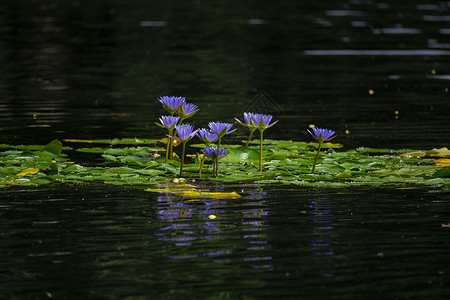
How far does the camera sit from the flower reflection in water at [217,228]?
3.67m

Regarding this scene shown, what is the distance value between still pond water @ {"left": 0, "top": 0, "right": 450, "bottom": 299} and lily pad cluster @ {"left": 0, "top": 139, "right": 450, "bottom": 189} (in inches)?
6.6

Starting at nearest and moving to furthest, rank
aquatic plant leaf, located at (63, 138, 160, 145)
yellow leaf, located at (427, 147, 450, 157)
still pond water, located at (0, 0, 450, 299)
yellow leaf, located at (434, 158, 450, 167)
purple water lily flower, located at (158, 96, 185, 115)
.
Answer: still pond water, located at (0, 0, 450, 299), purple water lily flower, located at (158, 96, 185, 115), yellow leaf, located at (434, 158, 450, 167), yellow leaf, located at (427, 147, 450, 157), aquatic plant leaf, located at (63, 138, 160, 145)

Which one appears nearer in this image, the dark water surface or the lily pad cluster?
the dark water surface

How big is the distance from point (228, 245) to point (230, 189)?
1160 millimetres

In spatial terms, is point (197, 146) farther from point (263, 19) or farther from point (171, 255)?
point (263, 19)

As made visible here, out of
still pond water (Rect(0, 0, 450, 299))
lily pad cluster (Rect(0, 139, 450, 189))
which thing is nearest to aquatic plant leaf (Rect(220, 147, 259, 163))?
lily pad cluster (Rect(0, 139, 450, 189))

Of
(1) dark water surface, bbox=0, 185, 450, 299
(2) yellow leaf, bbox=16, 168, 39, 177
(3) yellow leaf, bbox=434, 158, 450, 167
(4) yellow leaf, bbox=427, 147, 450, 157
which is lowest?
(1) dark water surface, bbox=0, 185, 450, 299

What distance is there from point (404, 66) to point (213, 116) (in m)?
5.49

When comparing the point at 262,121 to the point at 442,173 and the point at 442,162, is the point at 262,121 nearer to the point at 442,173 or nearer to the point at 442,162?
the point at 442,173

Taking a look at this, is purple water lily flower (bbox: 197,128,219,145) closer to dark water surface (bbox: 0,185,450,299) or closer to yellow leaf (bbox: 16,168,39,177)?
dark water surface (bbox: 0,185,450,299)

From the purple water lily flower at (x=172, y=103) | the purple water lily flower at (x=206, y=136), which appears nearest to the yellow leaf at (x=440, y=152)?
the purple water lily flower at (x=206, y=136)

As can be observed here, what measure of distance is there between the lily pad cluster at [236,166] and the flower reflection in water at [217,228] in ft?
1.38

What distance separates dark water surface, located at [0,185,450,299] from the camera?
3.24 meters

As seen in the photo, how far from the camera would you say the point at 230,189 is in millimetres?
4926
